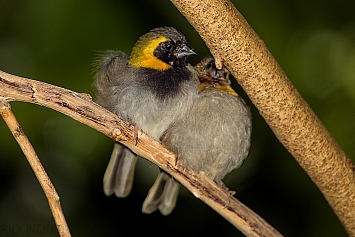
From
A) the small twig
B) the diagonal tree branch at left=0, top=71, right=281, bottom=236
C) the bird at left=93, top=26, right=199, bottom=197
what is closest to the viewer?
the small twig

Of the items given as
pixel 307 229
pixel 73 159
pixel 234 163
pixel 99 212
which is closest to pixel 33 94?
pixel 234 163

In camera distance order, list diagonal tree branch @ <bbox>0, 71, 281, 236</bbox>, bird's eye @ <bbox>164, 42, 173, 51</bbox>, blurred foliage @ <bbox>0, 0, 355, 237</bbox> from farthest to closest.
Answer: blurred foliage @ <bbox>0, 0, 355, 237</bbox>
bird's eye @ <bbox>164, 42, 173, 51</bbox>
diagonal tree branch @ <bbox>0, 71, 281, 236</bbox>

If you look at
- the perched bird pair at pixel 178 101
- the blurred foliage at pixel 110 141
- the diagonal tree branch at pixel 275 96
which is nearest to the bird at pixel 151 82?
the perched bird pair at pixel 178 101

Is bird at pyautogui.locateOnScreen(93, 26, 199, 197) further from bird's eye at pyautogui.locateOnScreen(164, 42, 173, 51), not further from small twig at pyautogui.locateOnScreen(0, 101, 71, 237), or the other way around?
small twig at pyautogui.locateOnScreen(0, 101, 71, 237)

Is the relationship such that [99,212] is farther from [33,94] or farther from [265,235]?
[33,94]

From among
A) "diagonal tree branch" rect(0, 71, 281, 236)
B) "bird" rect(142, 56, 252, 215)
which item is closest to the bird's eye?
"bird" rect(142, 56, 252, 215)

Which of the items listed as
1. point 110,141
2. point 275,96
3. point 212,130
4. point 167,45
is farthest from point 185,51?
point 110,141

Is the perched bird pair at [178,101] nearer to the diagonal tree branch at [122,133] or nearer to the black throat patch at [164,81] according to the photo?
the black throat patch at [164,81]
